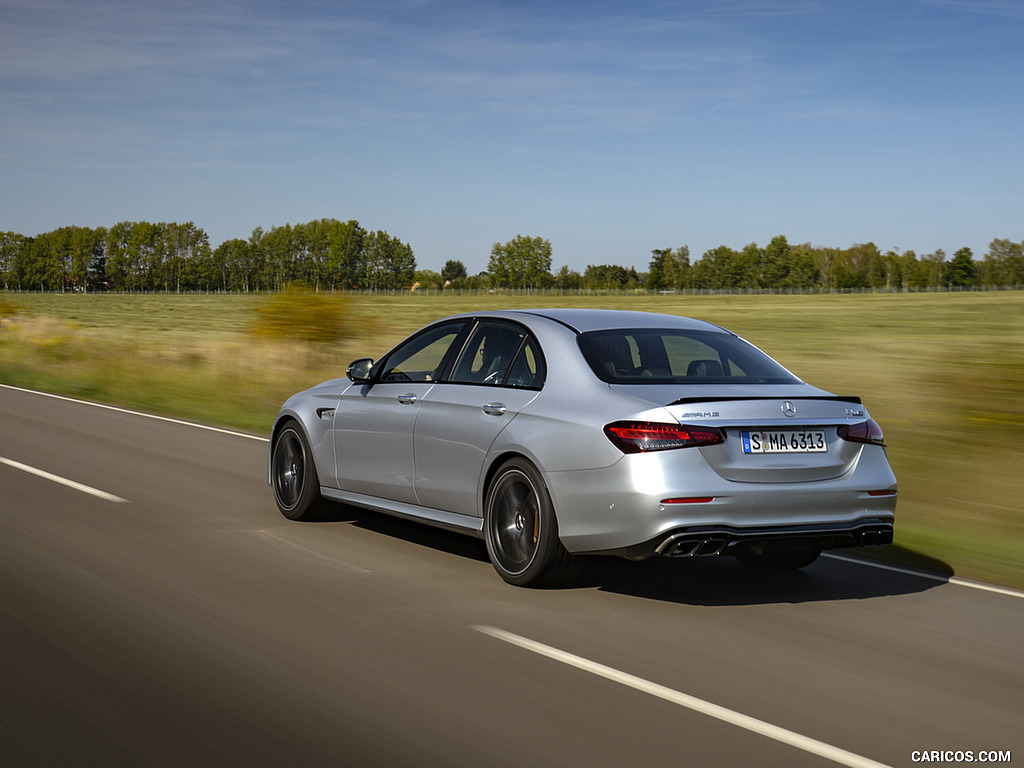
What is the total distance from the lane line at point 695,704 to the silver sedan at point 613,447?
34.0 inches

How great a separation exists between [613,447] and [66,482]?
631cm

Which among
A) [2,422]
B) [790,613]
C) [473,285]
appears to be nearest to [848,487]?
Result: [790,613]

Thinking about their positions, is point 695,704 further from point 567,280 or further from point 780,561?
point 567,280

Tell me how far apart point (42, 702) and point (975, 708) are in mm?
3646

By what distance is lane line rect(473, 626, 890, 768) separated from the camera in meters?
4.00

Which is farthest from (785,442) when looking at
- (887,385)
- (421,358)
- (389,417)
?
(887,385)

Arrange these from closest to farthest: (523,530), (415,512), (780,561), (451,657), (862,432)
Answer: (451,657)
(862,432)
(523,530)
(780,561)
(415,512)

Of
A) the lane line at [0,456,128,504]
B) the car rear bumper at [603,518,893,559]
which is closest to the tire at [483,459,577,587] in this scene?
the car rear bumper at [603,518,893,559]

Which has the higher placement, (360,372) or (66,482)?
(360,372)

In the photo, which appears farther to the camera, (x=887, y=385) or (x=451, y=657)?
(x=887, y=385)

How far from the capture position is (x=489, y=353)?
727 centimetres

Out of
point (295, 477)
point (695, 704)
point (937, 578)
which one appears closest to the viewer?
point (695, 704)

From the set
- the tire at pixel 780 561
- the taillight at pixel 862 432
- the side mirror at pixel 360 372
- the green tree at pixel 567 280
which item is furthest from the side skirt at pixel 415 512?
the green tree at pixel 567 280

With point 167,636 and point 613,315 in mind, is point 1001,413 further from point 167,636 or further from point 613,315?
point 167,636
